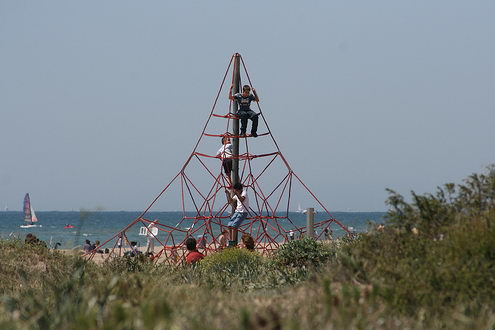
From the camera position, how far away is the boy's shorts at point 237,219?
51.7 ft

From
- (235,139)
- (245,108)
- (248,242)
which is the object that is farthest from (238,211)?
(245,108)

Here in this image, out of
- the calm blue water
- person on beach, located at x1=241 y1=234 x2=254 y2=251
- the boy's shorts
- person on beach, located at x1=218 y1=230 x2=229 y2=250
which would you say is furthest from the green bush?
person on beach, located at x1=218 y1=230 x2=229 y2=250

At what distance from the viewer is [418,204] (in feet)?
28.4

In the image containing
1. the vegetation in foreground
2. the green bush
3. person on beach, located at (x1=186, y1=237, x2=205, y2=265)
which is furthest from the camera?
person on beach, located at (x1=186, y1=237, x2=205, y2=265)

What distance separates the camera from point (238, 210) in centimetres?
1578

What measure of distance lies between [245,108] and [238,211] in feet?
8.53

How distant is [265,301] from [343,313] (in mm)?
1914

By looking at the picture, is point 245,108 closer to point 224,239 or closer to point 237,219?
point 237,219

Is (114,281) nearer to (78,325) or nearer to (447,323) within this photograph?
(78,325)

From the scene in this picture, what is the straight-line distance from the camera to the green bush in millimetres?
13469

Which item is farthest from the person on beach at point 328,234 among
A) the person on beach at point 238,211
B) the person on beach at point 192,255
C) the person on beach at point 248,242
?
the person on beach at point 192,255

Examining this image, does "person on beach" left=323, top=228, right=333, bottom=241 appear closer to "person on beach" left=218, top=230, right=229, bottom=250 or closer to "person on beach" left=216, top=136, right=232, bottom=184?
"person on beach" left=218, top=230, right=229, bottom=250

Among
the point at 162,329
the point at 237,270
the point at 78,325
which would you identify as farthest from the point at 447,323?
the point at 237,270

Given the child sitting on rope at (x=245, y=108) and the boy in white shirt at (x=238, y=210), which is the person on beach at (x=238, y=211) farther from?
the child sitting on rope at (x=245, y=108)
